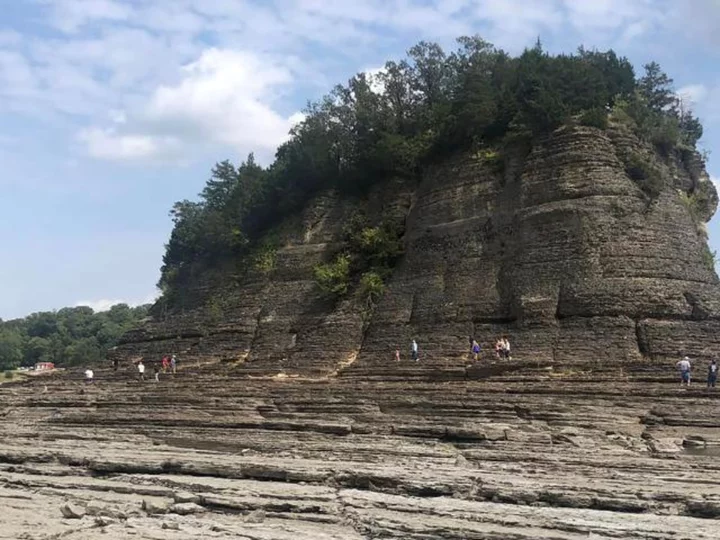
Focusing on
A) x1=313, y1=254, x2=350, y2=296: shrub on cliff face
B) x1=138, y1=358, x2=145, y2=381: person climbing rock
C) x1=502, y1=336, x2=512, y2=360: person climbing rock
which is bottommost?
x1=138, y1=358, x2=145, y2=381: person climbing rock

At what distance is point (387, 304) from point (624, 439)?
18786mm

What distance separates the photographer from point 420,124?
46.8m

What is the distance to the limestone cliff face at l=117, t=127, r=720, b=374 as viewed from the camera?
30.5m

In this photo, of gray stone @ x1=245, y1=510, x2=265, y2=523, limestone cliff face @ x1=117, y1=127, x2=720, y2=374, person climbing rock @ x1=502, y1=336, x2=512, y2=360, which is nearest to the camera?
gray stone @ x1=245, y1=510, x2=265, y2=523

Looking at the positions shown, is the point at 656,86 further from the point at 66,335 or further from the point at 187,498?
the point at 66,335

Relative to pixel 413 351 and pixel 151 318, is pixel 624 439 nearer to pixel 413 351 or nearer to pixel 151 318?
pixel 413 351

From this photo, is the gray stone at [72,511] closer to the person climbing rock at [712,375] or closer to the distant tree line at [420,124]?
the person climbing rock at [712,375]

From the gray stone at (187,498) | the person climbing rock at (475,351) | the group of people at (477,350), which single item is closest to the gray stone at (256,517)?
the gray stone at (187,498)

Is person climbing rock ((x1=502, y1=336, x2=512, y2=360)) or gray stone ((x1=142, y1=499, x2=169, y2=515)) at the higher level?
person climbing rock ((x1=502, y1=336, x2=512, y2=360))

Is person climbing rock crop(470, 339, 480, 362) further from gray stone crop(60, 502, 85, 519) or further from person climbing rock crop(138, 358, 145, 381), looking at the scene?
gray stone crop(60, 502, 85, 519)

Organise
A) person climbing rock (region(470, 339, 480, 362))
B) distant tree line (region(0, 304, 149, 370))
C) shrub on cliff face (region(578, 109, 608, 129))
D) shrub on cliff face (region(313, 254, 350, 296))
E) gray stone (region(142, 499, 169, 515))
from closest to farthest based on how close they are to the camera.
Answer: gray stone (region(142, 499, 169, 515)) < person climbing rock (region(470, 339, 480, 362)) < shrub on cliff face (region(578, 109, 608, 129)) < shrub on cliff face (region(313, 254, 350, 296)) < distant tree line (region(0, 304, 149, 370))

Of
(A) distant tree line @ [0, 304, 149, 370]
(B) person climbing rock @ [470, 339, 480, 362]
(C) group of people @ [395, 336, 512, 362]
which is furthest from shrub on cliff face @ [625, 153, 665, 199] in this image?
(A) distant tree line @ [0, 304, 149, 370]

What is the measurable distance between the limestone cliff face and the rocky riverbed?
8.95 feet

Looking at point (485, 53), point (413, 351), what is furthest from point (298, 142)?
point (413, 351)
